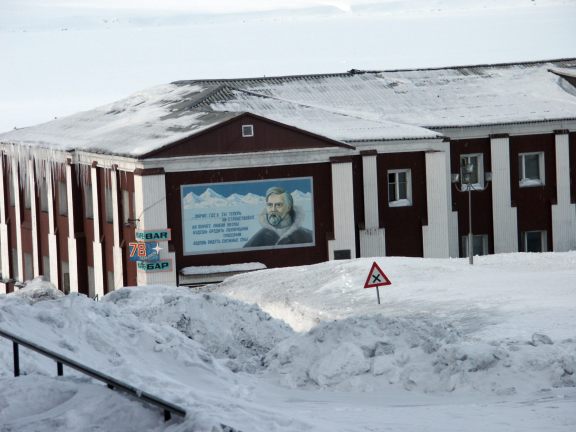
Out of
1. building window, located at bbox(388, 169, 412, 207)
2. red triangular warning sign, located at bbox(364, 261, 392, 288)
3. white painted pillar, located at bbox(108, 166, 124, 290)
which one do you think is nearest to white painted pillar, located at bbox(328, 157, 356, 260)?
building window, located at bbox(388, 169, 412, 207)

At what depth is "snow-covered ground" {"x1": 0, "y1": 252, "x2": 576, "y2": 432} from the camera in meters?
14.3

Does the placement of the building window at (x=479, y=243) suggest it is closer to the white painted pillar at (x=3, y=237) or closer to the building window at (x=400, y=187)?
the building window at (x=400, y=187)

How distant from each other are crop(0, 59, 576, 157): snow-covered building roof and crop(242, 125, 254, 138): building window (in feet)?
2.20

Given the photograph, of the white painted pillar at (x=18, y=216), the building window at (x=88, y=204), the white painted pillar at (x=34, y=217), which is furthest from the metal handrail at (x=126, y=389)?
the white painted pillar at (x=18, y=216)

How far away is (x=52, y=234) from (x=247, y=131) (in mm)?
11762

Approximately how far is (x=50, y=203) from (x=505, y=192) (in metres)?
17.7

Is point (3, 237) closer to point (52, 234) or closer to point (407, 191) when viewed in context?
point (52, 234)

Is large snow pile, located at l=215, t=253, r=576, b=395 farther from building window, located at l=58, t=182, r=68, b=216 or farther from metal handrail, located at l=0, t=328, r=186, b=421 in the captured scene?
building window, located at l=58, t=182, r=68, b=216

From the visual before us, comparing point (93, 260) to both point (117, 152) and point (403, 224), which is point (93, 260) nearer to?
point (117, 152)

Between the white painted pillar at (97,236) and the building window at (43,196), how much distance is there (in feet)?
17.3

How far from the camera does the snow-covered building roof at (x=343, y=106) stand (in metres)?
50.4

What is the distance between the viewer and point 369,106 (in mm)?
55875

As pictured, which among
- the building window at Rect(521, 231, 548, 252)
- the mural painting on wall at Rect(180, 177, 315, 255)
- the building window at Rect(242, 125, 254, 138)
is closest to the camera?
the mural painting on wall at Rect(180, 177, 315, 255)

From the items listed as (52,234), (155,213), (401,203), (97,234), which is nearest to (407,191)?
(401,203)
